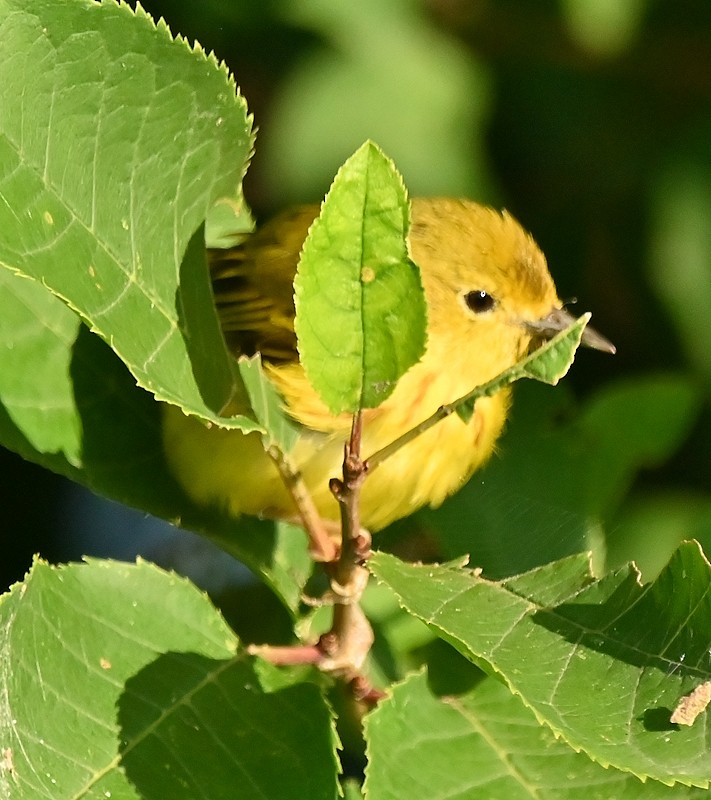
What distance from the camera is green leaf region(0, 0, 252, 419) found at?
3.28 feet

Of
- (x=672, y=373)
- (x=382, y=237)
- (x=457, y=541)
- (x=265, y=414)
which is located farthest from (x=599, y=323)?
(x=382, y=237)

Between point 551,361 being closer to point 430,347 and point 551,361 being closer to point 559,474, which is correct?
point 559,474

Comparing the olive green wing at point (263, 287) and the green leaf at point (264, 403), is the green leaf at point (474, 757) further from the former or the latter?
the olive green wing at point (263, 287)

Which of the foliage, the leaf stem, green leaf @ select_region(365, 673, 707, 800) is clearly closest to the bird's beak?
the foliage

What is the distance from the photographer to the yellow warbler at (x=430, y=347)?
1.60 meters

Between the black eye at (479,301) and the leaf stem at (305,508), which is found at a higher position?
the black eye at (479,301)

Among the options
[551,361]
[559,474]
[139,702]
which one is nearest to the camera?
[551,361]

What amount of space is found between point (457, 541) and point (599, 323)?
113 cm

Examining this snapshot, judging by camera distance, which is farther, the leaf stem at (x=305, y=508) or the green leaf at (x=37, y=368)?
the green leaf at (x=37, y=368)

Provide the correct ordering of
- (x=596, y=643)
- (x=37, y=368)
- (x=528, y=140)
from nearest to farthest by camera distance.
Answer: (x=596, y=643) → (x=37, y=368) → (x=528, y=140)

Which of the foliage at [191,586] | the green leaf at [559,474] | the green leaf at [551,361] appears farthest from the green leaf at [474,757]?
the green leaf at [551,361]

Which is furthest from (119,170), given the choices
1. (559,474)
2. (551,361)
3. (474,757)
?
(559,474)

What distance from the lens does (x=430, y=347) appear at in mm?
1756

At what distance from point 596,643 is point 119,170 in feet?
1.93
